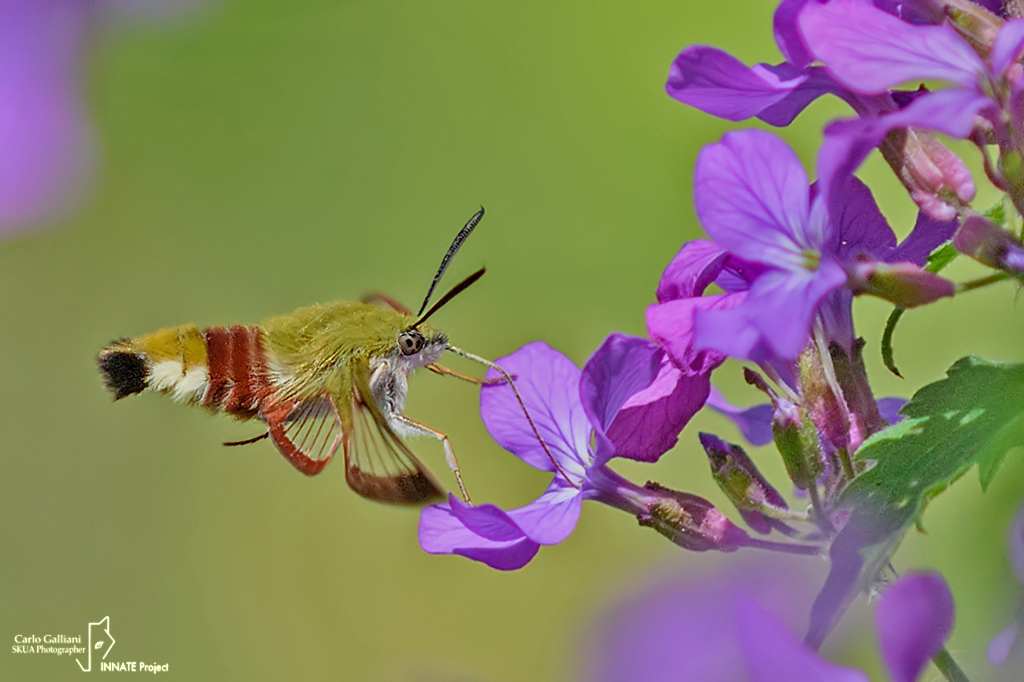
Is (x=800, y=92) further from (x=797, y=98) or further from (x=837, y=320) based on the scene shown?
(x=837, y=320)

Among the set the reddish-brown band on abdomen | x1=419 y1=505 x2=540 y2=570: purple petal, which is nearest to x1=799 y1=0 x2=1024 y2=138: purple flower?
x1=419 y1=505 x2=540 y2=570: purple petal

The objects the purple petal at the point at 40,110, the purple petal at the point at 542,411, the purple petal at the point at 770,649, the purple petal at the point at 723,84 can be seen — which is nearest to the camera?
the purple petal at the point at 770,649

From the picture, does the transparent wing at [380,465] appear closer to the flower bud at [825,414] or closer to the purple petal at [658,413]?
the purple petal at [658,413]

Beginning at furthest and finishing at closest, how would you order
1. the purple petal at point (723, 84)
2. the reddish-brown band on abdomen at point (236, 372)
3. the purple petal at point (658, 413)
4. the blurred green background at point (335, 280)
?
the blurred green background at point (335, 280)
the reddish-brown band on abdomen at point (236, 372)
the purple petal at point (658, 413)
the purple petal at point (723, 84)

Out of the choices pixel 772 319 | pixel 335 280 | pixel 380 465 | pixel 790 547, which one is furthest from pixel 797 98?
pixel 335 280

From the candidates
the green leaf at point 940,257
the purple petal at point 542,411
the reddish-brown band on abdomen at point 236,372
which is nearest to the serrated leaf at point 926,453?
the green leaf at point 940,257

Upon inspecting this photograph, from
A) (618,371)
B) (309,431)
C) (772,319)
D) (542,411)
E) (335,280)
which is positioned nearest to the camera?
(772,319)

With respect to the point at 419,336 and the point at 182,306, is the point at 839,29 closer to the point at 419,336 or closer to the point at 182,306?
the point at 419,336
